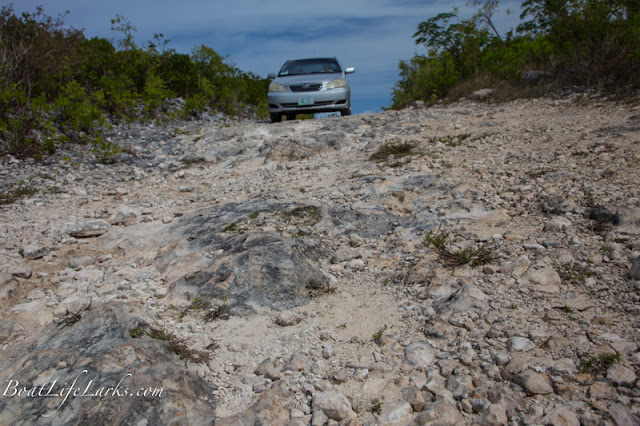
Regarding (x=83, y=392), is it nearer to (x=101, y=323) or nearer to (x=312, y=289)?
(x=101, y=323)

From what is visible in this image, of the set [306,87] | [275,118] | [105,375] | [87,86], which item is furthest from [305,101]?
[105,375]

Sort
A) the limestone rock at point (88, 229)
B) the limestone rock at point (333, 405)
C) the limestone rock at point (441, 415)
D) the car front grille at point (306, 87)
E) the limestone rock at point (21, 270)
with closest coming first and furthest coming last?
the limestone rock at point (441, 415)
the limestone rock at point (333, 405)
the limestone rock at point (21, 270)
the limestone rock at point (88, 229)
the car front grille at point (306, 87)

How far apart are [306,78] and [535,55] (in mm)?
5817

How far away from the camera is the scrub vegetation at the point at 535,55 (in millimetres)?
9000

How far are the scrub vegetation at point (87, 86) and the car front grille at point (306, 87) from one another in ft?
11.1

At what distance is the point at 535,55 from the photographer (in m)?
11.1

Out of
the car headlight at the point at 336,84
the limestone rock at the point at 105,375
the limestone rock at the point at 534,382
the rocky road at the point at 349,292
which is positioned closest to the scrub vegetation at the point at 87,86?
the rocky road at the point at 349,292

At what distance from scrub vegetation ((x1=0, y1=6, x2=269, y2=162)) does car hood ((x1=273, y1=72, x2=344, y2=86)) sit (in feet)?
10.0

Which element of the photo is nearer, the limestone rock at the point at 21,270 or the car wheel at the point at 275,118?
the limestone rock at the point at 21,270

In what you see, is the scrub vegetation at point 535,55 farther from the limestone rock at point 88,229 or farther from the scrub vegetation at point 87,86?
the limestone rock at point 88,229

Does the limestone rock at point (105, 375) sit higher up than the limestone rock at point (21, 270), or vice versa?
the limestone rock at point (21, 270)

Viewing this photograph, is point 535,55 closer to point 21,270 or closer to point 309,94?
point 309,94

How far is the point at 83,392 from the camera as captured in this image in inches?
87.4

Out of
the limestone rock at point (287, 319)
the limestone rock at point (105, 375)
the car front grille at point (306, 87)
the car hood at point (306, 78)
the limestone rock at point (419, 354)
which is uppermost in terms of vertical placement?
the car hood at point (306, 78)
